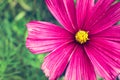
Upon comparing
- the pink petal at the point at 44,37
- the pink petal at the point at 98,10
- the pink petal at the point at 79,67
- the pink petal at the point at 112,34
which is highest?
the pink petal at the point at 98,10

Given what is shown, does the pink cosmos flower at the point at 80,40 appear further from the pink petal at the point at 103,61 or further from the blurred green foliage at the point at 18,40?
the blurred green foliage at the point at 18,40

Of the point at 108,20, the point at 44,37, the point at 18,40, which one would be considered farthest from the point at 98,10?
the point at 18,40

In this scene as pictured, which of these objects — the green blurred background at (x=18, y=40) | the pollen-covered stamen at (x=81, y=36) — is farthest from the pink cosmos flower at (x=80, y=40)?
the green blurred background at (x=18, y=40)

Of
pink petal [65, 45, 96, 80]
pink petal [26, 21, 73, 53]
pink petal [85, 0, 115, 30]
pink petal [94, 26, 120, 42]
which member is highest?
pink petal [85, 0, 115, 30]

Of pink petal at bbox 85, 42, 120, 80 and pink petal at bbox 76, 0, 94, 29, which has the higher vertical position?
pink petal at bbox 76, 0, 94, 29

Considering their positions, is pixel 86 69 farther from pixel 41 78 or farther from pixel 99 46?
pixel 41 78

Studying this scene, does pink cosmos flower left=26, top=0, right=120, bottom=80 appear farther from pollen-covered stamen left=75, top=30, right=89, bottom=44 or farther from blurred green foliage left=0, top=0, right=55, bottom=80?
blurred green foliage left=0, top=0, right=55, bottom=80

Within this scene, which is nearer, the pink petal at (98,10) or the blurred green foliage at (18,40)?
the pink petal at (98,10)

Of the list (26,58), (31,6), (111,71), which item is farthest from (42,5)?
(111,71)

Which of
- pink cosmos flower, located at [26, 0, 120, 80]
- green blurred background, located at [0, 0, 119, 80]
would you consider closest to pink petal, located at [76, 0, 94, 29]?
pink cosmos flower, located at [26, 0, 120, 80]
